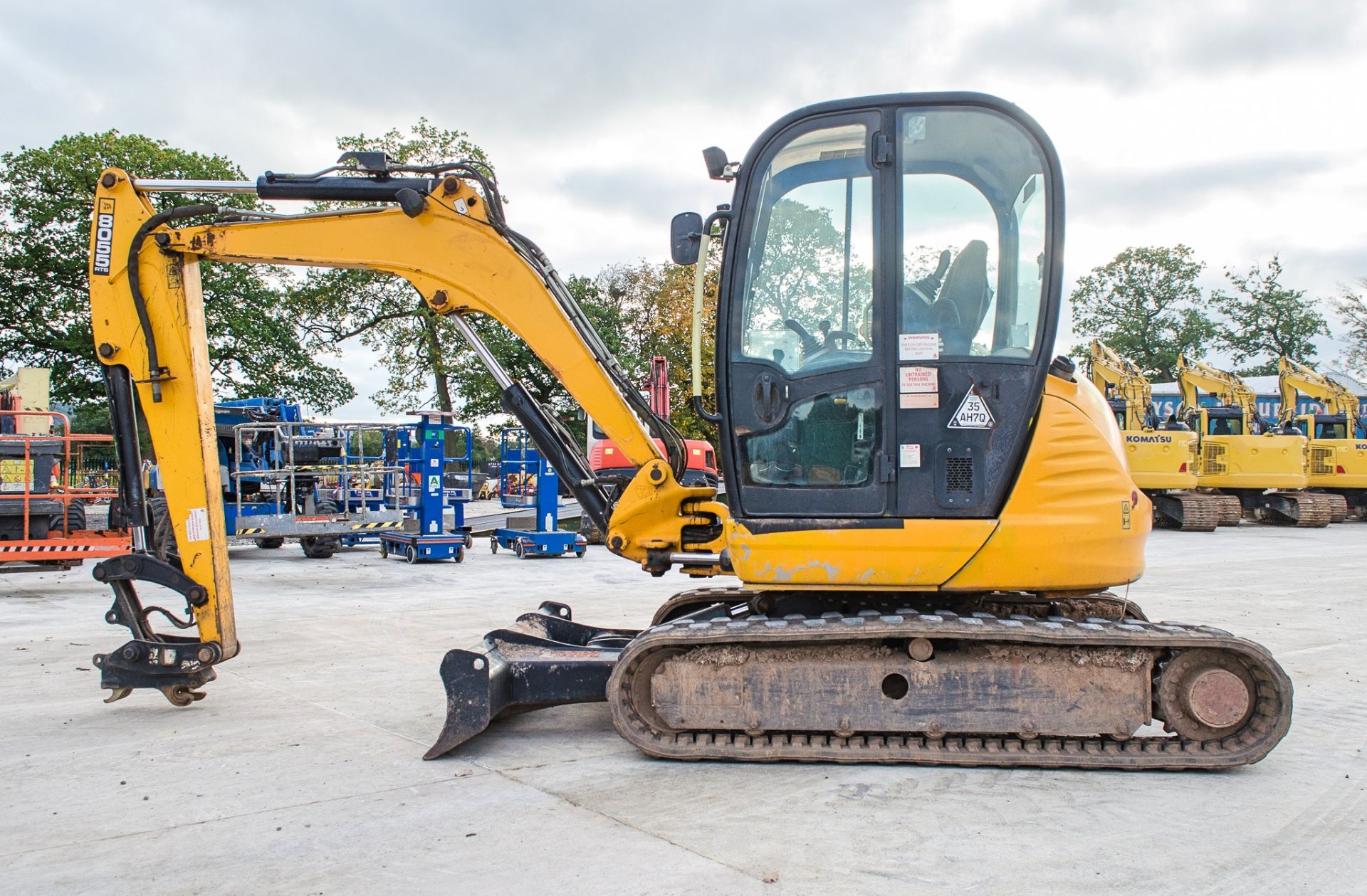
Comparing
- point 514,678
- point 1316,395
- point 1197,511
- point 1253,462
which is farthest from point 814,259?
point 1316,395

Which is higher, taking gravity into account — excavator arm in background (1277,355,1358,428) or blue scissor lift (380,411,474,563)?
excavator arm in background (1277,355,1358,428)

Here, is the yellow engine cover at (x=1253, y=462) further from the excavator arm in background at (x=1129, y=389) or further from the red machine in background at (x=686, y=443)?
the red machine in background at (x=686, y=443)

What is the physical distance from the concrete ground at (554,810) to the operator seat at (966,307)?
76.3 inches

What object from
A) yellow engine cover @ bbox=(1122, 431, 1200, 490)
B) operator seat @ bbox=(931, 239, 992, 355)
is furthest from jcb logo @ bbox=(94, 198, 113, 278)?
yellow engine cover @ bbox=(1122, 431, 1200, 490)

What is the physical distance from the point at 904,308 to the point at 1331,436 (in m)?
27.8

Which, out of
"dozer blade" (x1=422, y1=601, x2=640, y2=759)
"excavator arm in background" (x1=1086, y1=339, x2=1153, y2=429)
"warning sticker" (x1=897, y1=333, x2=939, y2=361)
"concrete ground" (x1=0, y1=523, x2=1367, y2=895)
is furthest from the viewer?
"excavator arm in background" (x1=1086, y1=339, x2=1153, y2=429)

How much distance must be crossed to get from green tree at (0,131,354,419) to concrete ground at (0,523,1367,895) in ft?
87.0

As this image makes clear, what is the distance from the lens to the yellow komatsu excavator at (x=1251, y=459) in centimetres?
2452

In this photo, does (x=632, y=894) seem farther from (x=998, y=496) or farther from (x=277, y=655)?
(x=277, y=655)

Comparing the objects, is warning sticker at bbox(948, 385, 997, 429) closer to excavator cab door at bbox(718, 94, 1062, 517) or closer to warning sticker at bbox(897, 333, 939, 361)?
excavator cab door at bbox(718, 94, 1062, 517)

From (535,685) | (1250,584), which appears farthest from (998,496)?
(1250,584)

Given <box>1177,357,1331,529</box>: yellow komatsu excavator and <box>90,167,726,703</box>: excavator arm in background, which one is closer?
<box>90,167,726,703</box>: excavator arm in background

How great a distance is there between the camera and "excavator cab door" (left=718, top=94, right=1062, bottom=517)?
4.82m

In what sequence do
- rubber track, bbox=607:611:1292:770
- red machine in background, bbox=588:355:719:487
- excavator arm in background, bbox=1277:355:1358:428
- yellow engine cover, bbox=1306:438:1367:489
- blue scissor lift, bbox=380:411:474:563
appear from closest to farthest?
rubber track, bbox=607:611:1292:770
red machine in background, bbox=588:355:719:487
blue scissor lift, bbox=380:411:474:563
yellow engine cover, bbox=1306:438:1367:489
excavator arm in background, bbox=1277:355:1358:428
